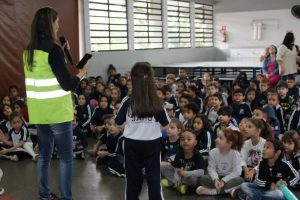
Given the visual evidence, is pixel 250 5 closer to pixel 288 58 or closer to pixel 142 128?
pixel 288 58

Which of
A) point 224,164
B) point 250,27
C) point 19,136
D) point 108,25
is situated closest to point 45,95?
point 224,164

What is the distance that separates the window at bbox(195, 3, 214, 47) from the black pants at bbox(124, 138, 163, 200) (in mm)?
11468

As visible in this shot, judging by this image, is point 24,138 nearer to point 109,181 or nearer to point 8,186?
point 8,186

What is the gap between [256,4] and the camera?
43.9ft

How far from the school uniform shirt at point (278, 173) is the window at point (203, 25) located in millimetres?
10967

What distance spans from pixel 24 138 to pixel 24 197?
1.53 meters

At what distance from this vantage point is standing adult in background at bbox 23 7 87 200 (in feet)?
8.56

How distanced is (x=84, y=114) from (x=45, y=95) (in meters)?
3.23

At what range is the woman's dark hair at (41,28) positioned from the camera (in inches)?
103

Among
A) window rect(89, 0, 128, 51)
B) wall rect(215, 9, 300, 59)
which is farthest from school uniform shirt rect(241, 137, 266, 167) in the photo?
wall rect(215, 9, 300, 59)

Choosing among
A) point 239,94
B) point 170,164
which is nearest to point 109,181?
point 170,164

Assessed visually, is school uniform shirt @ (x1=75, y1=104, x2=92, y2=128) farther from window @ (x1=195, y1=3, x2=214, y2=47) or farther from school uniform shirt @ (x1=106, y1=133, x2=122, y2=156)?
window @ (x1=195, y1=3, x2=214, y2=47)

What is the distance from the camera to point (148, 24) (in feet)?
36.5

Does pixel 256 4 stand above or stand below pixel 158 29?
above
